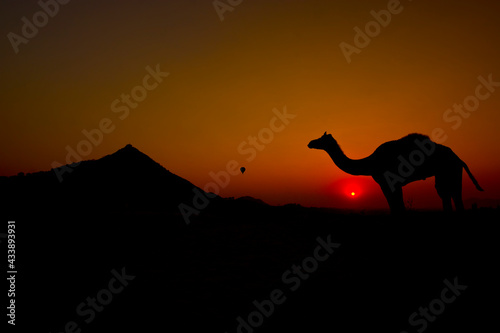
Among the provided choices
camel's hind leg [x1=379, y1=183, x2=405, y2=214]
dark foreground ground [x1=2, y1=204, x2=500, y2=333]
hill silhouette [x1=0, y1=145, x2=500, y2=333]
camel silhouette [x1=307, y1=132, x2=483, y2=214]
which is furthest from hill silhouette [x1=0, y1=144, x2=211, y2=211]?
camel's hind leg [x1=379, y1=183, x2=405, y2=214]

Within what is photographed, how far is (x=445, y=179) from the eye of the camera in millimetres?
9953

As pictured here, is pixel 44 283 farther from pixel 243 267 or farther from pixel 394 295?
pixel 394 295

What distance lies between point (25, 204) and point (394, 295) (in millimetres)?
11005

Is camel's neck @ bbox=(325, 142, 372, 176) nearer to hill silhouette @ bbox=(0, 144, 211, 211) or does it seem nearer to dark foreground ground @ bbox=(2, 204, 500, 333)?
dark foreground ground @ bbox=(2, 204, 500, 333)

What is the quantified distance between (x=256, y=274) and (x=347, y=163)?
6.11 m

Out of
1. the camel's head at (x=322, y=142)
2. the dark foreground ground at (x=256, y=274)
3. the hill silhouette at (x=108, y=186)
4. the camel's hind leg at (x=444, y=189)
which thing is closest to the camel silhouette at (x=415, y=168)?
the camel's hind leg at (x=444, y=189)

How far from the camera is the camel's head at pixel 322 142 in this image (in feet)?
37.4

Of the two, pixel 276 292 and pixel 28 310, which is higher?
pixel 28 310

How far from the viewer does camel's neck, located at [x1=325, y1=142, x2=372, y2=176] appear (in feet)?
35.0

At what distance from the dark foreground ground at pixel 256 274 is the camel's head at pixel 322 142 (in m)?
2.68

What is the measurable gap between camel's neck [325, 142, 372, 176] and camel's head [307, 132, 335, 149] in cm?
14

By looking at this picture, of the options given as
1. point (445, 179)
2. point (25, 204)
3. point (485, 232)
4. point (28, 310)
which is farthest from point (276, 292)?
point (25, 204)

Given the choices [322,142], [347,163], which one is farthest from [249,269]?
[322,142]

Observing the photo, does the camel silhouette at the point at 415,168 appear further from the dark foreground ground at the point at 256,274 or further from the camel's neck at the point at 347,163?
the dark foreground ground at the point at 256,274
